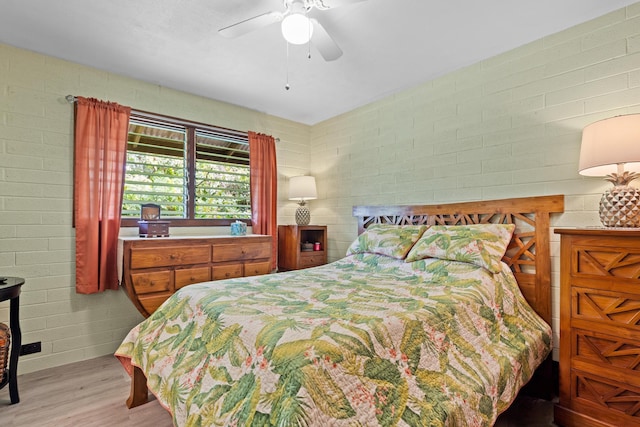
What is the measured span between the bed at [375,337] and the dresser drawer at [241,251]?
96 centimetres

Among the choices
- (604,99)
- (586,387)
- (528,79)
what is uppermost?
(528,79)

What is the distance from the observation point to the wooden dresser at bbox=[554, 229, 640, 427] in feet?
5.32

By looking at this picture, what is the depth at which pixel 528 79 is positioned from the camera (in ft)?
8.05

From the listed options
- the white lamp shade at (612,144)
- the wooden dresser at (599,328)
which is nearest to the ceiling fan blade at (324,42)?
the white lamp shade at (612,144)

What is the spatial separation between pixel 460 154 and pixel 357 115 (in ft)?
4.63

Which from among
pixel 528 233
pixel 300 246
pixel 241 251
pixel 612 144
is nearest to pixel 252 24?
pixel 241 251

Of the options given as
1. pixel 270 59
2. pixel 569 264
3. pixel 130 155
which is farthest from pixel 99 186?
pixel 569 264

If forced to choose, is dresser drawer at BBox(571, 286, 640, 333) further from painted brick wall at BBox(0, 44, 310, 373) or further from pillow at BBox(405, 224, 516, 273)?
painted brick wall at BBox(0, 44, 310, 373)

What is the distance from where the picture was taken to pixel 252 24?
6.23 feet

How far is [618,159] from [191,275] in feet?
10.5

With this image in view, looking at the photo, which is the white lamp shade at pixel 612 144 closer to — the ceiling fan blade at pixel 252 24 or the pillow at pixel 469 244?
the pillow at pixel 469 244

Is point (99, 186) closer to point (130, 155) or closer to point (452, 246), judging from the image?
point (130, 155)

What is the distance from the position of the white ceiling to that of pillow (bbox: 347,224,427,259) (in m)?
1.45

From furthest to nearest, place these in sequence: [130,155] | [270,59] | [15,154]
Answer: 1. [130,155]
2. [270,59]
3. [15,154]
